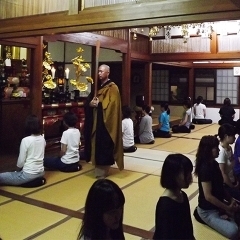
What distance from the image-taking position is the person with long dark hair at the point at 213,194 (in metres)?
2.66

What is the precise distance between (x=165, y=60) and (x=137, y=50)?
844 mm

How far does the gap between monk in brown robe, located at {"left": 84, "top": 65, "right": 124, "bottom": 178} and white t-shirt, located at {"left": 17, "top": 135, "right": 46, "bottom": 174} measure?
0.76 metres

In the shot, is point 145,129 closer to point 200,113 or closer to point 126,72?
point 126,72

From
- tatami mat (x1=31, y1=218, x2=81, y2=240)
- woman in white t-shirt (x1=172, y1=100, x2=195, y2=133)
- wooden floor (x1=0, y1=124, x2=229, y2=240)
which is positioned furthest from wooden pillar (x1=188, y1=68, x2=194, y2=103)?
tatami mat (x1=31, y1=218, x2=81, y2=240)

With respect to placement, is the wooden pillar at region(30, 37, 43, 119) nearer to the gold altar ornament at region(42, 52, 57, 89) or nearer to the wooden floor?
the wooden floor

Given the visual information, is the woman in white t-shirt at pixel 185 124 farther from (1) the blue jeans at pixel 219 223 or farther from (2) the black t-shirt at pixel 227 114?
(1) the blue jeans at pixel 219 223

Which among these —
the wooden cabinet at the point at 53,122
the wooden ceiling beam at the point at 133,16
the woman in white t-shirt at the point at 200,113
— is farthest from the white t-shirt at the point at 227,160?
the woman in white t-shirt at the point at 200,113

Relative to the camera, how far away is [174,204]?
71.2 inches

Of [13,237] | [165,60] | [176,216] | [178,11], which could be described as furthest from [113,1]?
[165,60]

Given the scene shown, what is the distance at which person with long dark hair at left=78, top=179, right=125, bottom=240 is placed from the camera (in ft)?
4.44

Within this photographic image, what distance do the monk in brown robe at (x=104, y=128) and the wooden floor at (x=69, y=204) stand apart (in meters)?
0.23

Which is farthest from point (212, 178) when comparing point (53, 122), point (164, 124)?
point (164, 124)

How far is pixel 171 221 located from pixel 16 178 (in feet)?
8.59

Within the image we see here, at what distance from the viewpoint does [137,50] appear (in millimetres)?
7801
